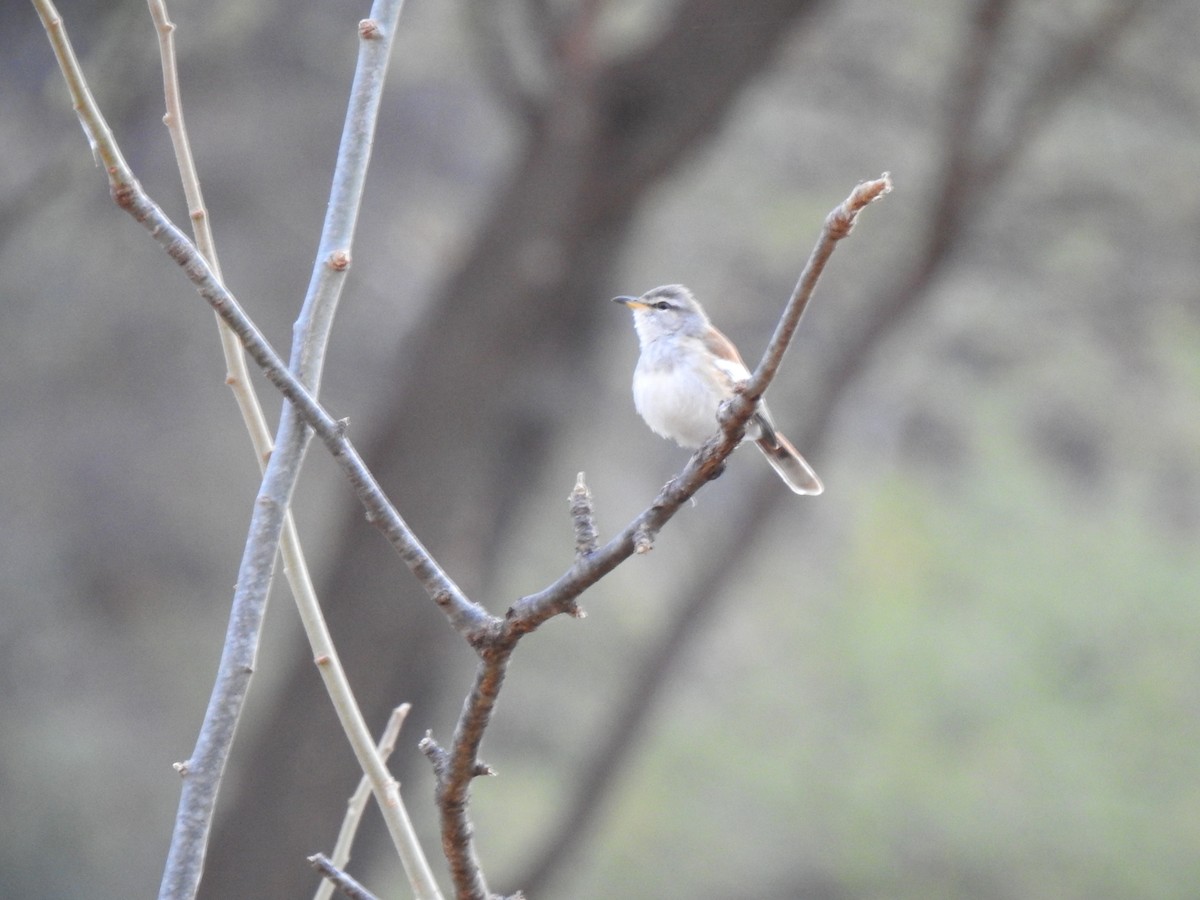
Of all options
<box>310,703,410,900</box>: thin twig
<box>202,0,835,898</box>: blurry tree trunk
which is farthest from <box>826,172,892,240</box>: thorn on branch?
<box>202,0,835,898</box>: blurry tree trunk

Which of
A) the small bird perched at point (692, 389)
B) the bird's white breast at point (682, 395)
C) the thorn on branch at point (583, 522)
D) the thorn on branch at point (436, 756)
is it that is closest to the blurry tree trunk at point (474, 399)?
the small bird perched at point (692, 389)

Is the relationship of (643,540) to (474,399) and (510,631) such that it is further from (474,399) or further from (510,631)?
(474,399)

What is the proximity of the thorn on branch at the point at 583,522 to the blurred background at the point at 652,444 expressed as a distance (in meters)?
4.56

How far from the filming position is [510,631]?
5.06 feet

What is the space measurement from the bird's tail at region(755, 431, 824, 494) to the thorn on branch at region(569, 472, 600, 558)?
66.8 inches

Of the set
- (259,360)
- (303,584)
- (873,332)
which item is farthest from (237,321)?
(873,332)

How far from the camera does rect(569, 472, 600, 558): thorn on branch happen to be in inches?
66.7

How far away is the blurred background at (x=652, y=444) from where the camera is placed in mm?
6840

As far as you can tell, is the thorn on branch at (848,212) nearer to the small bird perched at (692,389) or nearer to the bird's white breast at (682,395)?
the small bird perched at (692,389)

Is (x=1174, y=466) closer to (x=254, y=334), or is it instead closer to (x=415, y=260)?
(x=415, y=260)

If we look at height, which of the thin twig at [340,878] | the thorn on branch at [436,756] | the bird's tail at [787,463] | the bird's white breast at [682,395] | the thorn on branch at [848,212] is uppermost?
the bird's white breast at [682,395]

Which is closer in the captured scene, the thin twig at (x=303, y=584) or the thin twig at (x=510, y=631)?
the thin twig at (x=510, y=631)

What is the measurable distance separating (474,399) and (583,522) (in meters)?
5.47

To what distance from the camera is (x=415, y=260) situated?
935 cm
